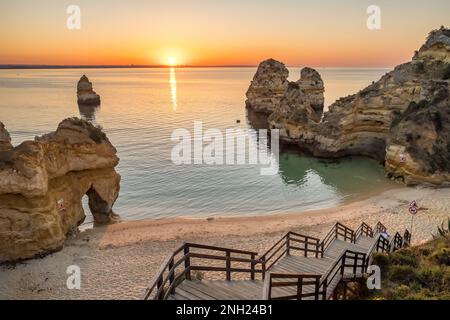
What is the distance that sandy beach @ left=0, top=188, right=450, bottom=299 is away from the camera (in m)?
15.5

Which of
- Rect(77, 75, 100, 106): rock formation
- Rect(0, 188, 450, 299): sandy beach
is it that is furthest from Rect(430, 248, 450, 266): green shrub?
Rect(77, 75, 100, 106): rock formation

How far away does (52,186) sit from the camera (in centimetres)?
1992

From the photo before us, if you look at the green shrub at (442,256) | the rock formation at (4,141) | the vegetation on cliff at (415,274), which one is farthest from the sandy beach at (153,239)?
the green shrub at (442,256)

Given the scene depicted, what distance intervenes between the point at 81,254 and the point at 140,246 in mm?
3084

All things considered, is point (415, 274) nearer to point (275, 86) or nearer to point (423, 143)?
point (423, 143)

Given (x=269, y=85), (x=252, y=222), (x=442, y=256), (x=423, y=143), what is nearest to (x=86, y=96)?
(x=269, y=85)

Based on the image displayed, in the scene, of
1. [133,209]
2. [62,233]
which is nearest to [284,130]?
[133,209]

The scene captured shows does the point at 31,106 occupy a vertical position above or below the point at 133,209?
above

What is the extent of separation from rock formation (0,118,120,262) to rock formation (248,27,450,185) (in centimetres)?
2532

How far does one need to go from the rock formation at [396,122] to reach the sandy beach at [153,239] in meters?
3.47

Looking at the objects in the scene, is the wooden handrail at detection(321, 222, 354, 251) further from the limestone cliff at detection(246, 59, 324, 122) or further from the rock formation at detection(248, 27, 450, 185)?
the limestone cliff at detection(246, 59, 324, 122)

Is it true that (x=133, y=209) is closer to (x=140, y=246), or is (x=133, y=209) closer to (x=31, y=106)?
(x=140, y=246)

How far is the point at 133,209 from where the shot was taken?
27625 mm

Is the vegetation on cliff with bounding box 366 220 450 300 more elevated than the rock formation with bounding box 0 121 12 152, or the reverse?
the rock formation with bounding box 0 121 12 152
